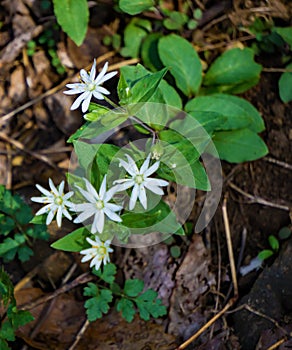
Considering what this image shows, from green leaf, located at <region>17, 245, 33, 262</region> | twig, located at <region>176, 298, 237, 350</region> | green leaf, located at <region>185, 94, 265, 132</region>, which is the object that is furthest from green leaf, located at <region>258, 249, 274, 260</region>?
green leaf, located at <region>17, 245, 33, 262</region>

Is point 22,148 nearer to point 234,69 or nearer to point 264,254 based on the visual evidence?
point 234,69

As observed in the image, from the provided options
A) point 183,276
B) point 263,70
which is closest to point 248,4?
point 263,70

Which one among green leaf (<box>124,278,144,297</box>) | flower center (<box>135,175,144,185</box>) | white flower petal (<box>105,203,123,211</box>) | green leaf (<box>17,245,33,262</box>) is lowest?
green leaf (<box>124,278,144,297</box>)

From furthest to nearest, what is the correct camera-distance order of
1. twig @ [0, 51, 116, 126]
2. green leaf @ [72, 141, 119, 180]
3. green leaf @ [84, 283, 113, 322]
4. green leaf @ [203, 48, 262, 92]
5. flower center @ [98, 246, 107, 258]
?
twig @ [0, 51, 116, 126] → green leaf @ [203, 48, 262, 92] → green leaf @ [84, 283, 113, 322] → flower center @ [98, 246, 107, 258] → green leaf @ [72, 141, 119, 180]

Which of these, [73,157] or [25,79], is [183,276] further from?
[25,79]

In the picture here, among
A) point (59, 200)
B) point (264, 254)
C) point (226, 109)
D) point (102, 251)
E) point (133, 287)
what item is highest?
point (59, 200)

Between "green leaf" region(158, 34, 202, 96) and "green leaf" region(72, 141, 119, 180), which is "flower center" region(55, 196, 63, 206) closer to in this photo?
"green leaf" region(72, 141, 119, 180)

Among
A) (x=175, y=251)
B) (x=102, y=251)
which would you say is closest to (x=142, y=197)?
(x=102, y=251)
